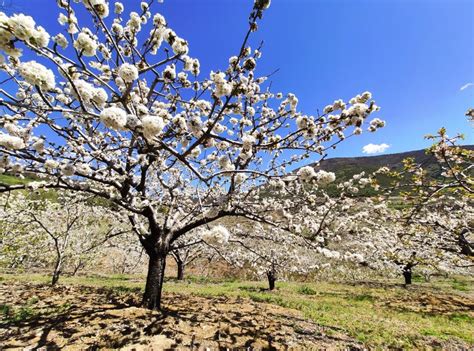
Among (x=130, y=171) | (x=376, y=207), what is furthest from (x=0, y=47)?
(x=376, y=207)

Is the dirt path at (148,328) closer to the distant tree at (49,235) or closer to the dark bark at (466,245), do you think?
the dark bark at (466,245)

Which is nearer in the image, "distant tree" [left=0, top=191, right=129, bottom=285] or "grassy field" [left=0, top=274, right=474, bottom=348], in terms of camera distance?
"grassy field" [left=0, top=274, right=474, bottom=348]

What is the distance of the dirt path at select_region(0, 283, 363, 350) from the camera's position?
525 centimetres

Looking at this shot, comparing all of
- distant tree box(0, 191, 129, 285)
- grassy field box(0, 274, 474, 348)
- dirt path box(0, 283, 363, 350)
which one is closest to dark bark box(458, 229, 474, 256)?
grassy field box(0, 274, 474, 348)

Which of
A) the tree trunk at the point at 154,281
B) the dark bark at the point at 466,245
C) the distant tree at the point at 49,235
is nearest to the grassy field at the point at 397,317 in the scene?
the dark bark at the point at 466,245

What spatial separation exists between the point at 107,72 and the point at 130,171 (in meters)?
2.90

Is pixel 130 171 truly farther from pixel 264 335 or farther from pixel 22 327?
pixel 264 335

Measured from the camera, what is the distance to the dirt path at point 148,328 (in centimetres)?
525

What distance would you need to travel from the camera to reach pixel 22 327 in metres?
5.93

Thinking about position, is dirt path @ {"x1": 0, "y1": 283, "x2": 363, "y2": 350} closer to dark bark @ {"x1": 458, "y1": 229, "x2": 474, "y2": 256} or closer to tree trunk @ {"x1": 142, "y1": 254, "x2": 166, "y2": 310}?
tree trunk @ {"x1": 142, "y1": 254, "x2": 166, "y2": 310}

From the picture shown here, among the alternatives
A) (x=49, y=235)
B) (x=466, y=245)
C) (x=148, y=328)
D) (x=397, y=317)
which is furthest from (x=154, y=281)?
(x=49, y=235)

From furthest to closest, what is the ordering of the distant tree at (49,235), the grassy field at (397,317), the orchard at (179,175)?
the distant tree at (49,235) → the grassy field at (397,317) → the orchard at (179,175)

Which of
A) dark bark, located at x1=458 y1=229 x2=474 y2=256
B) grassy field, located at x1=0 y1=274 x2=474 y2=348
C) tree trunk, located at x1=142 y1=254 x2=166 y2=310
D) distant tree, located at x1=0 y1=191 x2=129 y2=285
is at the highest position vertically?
distant tree, located at x1=0 y1=191 x2=129 y2=285

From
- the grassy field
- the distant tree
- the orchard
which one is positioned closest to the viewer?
the orchard
